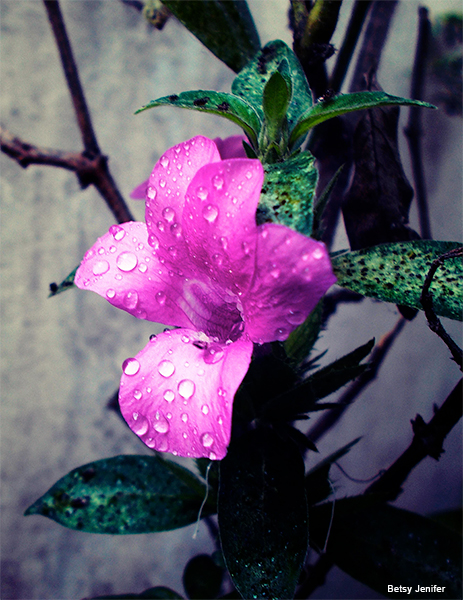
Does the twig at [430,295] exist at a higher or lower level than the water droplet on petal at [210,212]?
lower

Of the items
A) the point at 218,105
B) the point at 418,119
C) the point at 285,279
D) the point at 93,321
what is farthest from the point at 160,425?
the point at 93,321

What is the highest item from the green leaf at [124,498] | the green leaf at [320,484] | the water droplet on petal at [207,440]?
the water droplet on petal at [207,440]

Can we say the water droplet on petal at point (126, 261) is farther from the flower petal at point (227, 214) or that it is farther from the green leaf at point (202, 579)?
the green leaf at point (202, 579)

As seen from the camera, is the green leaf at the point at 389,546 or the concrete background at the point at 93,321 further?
the concrete background at the point at 93,321

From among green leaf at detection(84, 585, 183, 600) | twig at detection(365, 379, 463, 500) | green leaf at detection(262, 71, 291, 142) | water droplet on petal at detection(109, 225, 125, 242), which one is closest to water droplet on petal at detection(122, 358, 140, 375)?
water droplet on petal at detection(109, 225, 125, 242)

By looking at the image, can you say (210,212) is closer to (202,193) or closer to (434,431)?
(202,193)

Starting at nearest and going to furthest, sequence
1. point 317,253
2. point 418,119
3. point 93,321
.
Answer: point 317,253, point 418,119, point 93,321

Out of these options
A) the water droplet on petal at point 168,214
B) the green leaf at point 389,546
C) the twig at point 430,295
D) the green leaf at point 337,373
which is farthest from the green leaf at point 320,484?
the water droplet on petal at point 168,214
